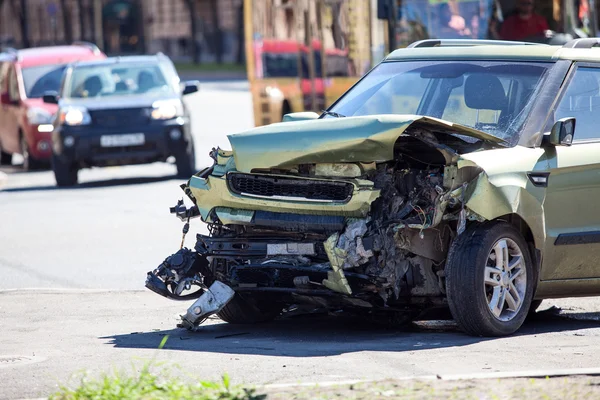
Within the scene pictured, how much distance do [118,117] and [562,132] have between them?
12729 mm

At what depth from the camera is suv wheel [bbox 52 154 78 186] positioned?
65.4ft

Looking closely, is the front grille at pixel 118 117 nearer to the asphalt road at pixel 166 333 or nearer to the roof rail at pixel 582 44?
the asphalt road at pixel 166 333

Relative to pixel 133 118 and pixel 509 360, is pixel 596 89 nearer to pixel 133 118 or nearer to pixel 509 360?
pixel 509 360

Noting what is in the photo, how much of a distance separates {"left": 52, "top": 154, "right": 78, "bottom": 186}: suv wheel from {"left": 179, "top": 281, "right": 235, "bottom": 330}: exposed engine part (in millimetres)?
12423

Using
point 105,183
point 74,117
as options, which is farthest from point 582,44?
point 105,183

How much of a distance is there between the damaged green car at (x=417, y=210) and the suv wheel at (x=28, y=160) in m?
16.1

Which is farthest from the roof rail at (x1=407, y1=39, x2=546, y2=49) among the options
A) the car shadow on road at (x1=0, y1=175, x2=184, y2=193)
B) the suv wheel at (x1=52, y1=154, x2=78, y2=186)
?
the suv wheel at (x1=52, y1=154, x2=78, y2=186)

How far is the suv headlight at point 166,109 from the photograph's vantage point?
65.7 ft

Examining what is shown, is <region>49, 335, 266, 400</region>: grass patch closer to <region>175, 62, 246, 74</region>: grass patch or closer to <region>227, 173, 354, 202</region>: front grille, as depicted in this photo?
<region>227, 173, 354, 202</region>: front grille

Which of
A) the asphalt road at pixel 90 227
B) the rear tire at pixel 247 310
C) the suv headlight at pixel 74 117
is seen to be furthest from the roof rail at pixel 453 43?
the suv headlight at pixel 74 117

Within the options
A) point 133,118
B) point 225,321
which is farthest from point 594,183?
point 133,118

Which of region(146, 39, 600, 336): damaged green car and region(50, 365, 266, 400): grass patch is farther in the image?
region(146, 39, 600, 336): damaged green car

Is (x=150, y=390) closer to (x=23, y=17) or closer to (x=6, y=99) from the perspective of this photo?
(x=6, y=99)

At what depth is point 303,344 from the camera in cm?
743
